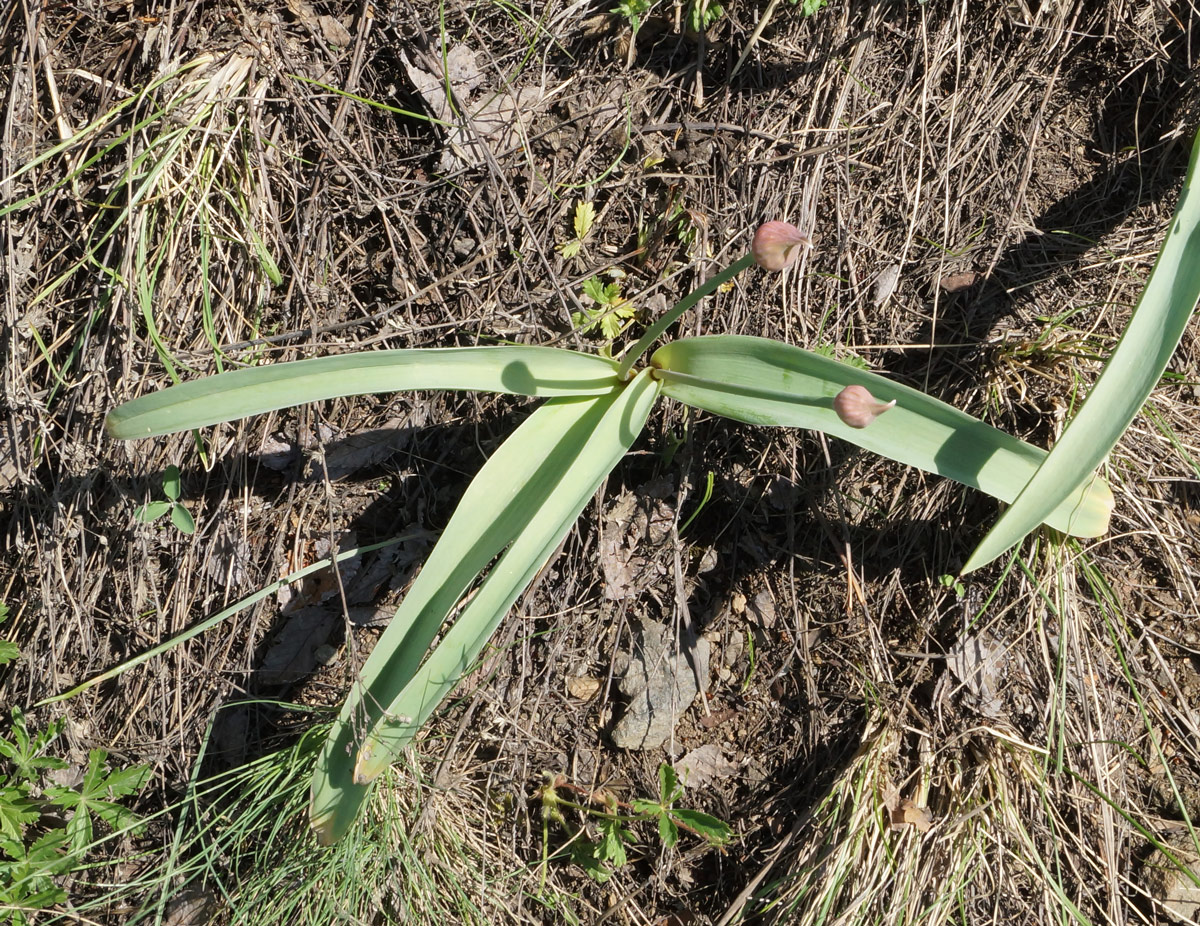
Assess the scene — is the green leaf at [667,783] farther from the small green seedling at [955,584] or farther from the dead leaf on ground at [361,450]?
the dead leaf on ground at [361,450]

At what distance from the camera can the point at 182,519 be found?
1504mm

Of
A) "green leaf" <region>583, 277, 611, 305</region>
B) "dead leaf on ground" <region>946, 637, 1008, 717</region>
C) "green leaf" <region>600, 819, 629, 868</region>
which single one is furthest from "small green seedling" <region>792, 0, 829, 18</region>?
"green leaf" <region>600, 819, 629, 868</region>

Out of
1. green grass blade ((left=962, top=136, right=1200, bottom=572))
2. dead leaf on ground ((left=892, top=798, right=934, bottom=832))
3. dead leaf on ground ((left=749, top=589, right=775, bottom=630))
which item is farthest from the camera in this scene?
dead leaf on ground ((left=749, top=589, right=775, bottom=630))

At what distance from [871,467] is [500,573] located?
0.81m

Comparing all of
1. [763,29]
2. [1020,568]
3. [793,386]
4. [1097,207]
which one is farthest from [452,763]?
[1097,207]

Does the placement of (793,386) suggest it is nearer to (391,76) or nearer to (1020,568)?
(1020,568)

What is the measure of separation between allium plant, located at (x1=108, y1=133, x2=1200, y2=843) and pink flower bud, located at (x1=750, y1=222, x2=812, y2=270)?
13 cm

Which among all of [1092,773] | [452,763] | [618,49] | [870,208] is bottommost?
[452,763]

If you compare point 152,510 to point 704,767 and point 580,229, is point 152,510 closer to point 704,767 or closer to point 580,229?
point 580,229

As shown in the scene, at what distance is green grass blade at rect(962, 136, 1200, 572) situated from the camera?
3.78 ft

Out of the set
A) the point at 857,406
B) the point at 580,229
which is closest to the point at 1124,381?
the point at 857,406

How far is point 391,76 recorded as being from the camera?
1.56m

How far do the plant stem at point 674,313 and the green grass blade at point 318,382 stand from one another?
4.9 inches

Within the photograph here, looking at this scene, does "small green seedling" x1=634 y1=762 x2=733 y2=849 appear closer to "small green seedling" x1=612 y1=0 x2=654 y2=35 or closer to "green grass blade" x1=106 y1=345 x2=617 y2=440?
"green grass blade" x1=106 y1=345 x2=617 y2=440
